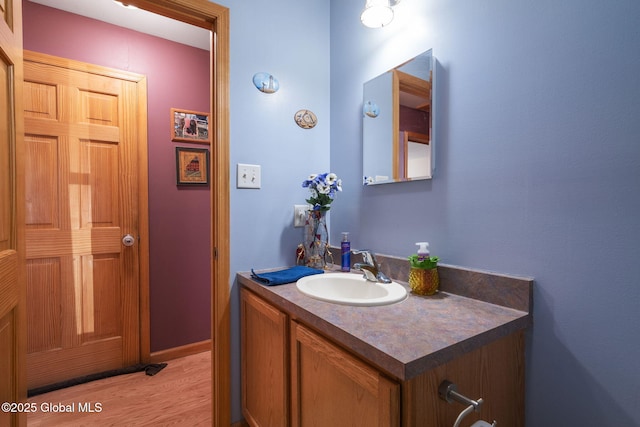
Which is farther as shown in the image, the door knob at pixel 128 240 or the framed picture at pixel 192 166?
the framed picture at pixel 192 166

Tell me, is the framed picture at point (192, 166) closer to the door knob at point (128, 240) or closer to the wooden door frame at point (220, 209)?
the door knob at point (128, 240)

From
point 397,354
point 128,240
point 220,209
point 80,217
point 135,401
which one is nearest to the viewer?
point 397,354

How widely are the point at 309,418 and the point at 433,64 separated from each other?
52.5 inches

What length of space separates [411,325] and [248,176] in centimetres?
100

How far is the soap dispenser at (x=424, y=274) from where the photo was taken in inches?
40.9

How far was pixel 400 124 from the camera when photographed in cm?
128

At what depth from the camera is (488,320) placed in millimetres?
808

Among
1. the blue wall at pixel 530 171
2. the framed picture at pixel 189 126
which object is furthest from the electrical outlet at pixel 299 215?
the framed picture at pixel 189 126

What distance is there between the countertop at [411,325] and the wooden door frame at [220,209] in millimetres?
434

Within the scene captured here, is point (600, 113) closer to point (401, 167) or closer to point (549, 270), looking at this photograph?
point (549, 270)

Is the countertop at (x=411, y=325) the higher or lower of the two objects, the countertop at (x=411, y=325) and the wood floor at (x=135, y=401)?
the higher

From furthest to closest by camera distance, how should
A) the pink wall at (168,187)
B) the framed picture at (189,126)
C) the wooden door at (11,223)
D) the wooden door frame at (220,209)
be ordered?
the framed picture at (189,126) < the pink wall at (168,187) < the wooden door frame at (220,209) < the wooden door at (11,223)

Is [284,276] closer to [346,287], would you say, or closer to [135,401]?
[346,287]

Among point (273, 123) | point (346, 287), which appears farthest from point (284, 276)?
point (273, 123)
